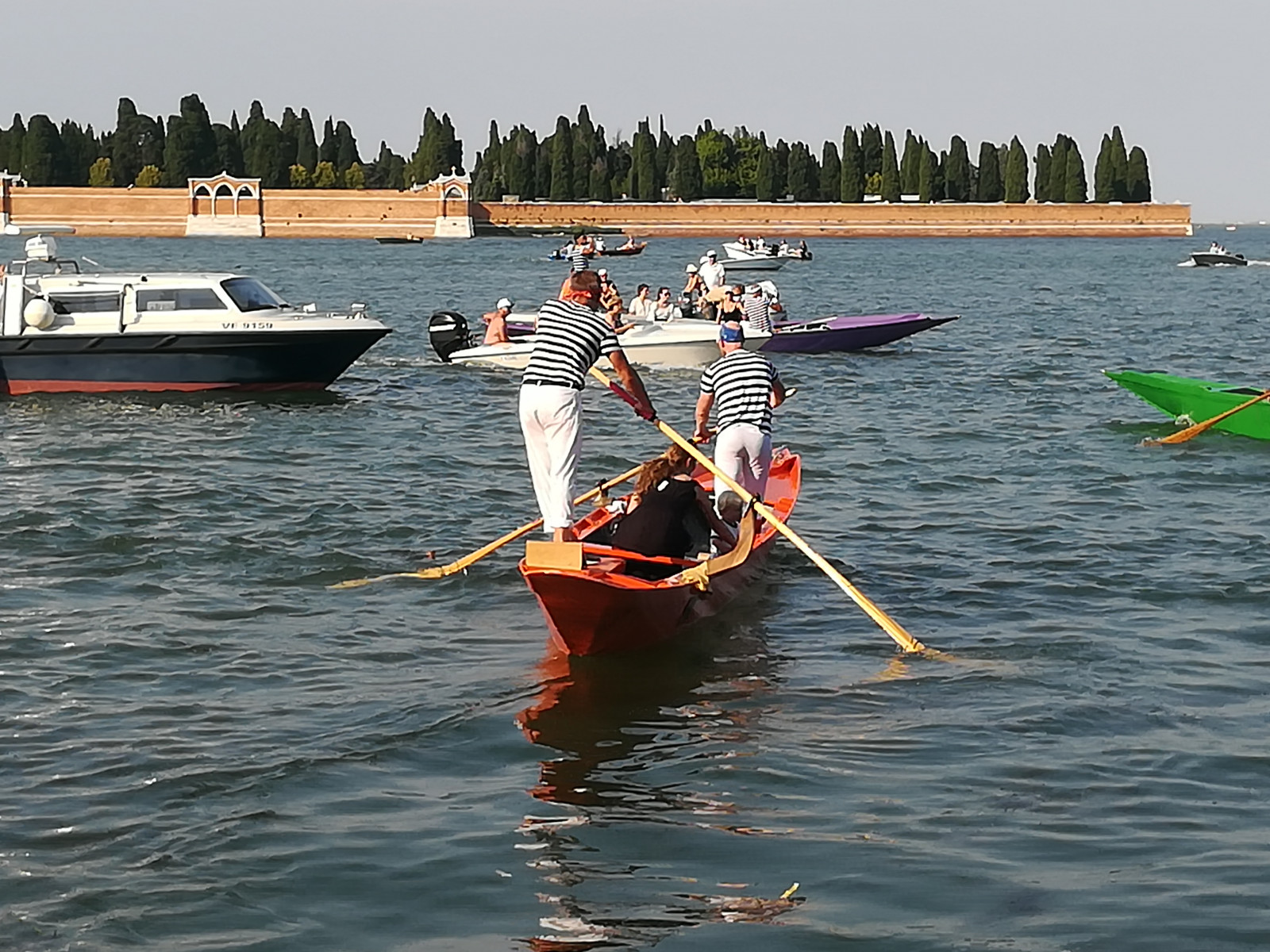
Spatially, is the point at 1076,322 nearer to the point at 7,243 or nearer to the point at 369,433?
the point at 369,433

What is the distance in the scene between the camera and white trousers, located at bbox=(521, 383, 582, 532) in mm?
9211

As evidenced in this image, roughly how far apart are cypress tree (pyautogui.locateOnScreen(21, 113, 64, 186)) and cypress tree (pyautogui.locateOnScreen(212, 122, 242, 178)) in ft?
27.5

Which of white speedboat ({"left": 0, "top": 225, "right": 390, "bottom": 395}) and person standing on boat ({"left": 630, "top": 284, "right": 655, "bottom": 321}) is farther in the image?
person standing on boat ({"left": 630, "top": 284, "right": 655, "bottom": 321})

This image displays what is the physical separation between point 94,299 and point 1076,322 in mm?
21275

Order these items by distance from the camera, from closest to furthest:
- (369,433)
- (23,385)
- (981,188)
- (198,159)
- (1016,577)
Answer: (1016,577) < (369,433) < (23,385) < (198,159) < (981,188)

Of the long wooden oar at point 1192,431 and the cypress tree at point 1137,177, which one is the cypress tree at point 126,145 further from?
the long wooden oar at point 1192,431

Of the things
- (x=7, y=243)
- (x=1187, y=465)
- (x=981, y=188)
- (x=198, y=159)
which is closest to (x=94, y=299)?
(x=1187, y=465)

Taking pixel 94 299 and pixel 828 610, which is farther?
pixel 94 299

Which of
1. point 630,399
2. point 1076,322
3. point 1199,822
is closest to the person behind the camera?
point 1199,822

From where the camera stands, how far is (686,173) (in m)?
109

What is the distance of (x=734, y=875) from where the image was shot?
6.17 meters

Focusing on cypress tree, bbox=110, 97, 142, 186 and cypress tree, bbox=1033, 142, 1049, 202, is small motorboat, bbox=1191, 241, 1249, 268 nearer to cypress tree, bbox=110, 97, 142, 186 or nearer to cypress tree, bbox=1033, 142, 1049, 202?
cypress tree, bbox=1033, 142, 1049, 202

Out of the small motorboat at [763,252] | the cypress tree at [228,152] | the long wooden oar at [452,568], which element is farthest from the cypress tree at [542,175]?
the long wooden oar at [452,568]

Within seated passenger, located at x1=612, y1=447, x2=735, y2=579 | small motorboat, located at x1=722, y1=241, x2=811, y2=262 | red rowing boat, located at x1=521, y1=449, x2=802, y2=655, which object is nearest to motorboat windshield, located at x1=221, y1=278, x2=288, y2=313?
red rowing boat, located at x1=521, y1=449, x2=802, y2=655
